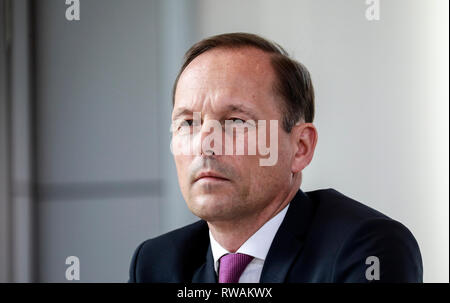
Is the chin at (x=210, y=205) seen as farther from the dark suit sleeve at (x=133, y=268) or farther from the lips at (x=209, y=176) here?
the dark suit sleeve at (x=133, y=268)

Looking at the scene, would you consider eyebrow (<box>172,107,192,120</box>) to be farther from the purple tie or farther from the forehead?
the purple tie

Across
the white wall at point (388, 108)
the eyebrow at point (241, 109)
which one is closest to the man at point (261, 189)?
the eyebrow at point (241, 109)

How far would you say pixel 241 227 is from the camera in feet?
2.82

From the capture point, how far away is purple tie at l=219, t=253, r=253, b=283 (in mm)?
839

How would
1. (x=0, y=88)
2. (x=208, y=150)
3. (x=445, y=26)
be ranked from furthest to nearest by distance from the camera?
1. (x=0, y=88)
2. (x=445, y=26)
3. (x=208, y=150)

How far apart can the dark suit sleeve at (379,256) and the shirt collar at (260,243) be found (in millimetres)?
127

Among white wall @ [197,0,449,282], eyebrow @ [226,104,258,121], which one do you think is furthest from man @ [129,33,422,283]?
white wall @ [197,0,449,282]

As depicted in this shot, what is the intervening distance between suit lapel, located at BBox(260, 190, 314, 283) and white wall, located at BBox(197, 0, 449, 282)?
19cm

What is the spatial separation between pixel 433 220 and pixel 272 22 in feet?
1.63

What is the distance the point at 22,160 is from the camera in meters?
1.14

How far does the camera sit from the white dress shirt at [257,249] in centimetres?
84

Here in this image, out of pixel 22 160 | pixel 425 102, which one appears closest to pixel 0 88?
pixel 22 160
